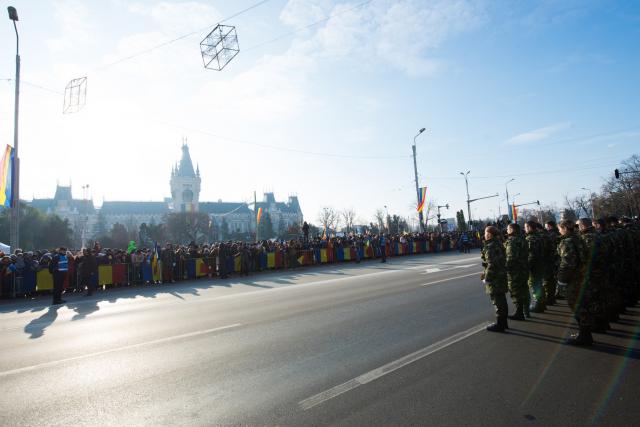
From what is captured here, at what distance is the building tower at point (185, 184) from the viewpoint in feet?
490

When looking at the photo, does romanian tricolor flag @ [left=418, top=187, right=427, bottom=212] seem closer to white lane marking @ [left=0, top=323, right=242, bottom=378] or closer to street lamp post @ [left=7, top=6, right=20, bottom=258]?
street lamp post @ [left=7, top=6, right=20, bottom=258]

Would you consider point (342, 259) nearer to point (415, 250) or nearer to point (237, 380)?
point (415, 250)

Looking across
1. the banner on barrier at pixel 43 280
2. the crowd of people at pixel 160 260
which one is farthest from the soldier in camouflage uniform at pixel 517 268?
the banner on barrier at pixel 43 280

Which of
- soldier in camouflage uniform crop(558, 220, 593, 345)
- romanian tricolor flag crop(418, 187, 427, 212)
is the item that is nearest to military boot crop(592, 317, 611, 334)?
soldier in camouflage uniform crop(558, 220, 593, 345)

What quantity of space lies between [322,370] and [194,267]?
1666cm

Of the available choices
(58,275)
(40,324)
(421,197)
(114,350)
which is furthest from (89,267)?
(421,197)

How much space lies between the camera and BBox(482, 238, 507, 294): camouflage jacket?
6.86 meters

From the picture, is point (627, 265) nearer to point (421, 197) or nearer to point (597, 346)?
point (597, 346)

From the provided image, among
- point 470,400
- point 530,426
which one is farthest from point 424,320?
point 530,426

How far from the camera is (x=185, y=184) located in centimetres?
15062

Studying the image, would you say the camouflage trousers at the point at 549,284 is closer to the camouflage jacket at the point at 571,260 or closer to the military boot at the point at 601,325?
the military boot at the point at 601,325

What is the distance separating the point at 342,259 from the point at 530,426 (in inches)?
977

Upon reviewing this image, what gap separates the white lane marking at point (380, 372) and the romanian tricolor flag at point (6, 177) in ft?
63.1

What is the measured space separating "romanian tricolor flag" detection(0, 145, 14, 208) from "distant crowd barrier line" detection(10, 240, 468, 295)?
420 centimetres
